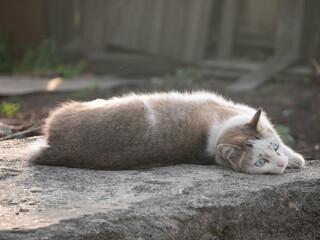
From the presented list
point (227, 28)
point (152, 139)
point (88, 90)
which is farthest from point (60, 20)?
point (152, 139)

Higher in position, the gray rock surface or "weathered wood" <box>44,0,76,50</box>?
"weathered wood" <box>44,0,76,50</box>

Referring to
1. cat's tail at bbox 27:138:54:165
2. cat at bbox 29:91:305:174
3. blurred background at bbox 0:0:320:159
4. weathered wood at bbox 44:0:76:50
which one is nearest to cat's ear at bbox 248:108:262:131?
cat at bbox 29:91:305:174

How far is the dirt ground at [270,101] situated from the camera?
22.1ft

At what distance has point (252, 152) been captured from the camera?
3.88 meters

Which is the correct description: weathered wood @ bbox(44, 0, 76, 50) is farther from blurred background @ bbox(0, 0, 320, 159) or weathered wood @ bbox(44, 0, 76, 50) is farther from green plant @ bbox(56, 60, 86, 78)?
green plant @ bbox(56, 60, 86, 78)

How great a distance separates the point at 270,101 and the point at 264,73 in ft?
3.39

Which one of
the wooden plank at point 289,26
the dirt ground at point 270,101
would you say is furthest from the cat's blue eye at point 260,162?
the wooden plank at point 289,26

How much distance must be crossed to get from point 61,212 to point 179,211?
0.72 metres

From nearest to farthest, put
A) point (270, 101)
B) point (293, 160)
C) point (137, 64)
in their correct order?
point (293, 160) < point (270, 101) < point (137, 64)

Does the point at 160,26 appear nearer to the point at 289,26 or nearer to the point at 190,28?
the point at 190,28

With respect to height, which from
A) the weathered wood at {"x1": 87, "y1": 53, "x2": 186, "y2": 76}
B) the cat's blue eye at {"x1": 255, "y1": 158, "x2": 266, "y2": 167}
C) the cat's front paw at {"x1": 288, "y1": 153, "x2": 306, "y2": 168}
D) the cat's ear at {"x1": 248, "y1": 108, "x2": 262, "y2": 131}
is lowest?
Result: the weathered wood at {"x1": 87, "y1": 53, "x2": 186, "y2": 76}

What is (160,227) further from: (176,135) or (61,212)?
(176,135)

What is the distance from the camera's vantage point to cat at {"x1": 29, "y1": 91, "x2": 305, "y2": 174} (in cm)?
377

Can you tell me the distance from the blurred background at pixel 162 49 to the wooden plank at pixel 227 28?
0.07 feet
